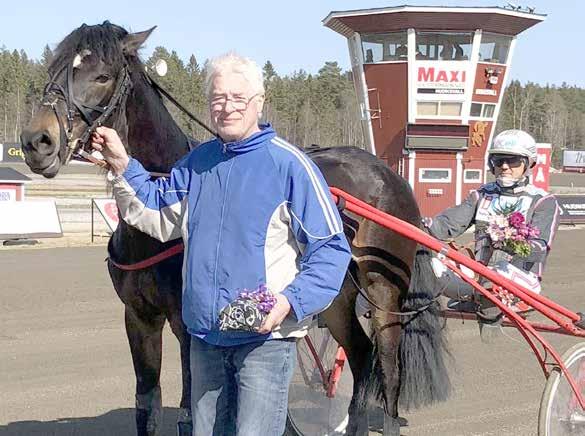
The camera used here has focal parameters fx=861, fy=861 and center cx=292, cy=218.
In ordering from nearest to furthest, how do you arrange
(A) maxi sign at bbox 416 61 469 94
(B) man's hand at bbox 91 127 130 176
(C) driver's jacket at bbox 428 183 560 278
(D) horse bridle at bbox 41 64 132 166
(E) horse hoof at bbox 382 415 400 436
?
A: (B) man's hand at bbox 91 127 130 176, (D) horse bridle at bbox 41 64 132 166, (E) horse hoof at bbox 382 415 400 436, (C) driver's jacket at bbox 428 183 560 278, (A) maxi sign at bbox 416 61 469 94

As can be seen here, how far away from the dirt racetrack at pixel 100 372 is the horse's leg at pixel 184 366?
1.45 meters

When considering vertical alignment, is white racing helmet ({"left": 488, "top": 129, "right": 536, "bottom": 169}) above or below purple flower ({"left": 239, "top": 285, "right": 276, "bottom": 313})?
above

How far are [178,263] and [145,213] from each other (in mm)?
707

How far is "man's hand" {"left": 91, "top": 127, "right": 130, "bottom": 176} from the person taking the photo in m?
2.75

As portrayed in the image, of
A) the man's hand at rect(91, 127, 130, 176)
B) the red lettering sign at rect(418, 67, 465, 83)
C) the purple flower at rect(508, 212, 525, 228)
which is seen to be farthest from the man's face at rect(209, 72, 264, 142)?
the red lettering sign at rect(418, 67, 465, 83)

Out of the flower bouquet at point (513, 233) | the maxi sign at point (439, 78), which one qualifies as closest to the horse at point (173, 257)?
the flower bouquet at point (513, 233)

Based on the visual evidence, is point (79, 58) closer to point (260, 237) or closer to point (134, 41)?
point (134, 41)

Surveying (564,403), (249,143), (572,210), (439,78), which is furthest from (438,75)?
(249,143)

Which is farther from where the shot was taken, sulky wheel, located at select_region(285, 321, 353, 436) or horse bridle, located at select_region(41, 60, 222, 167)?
sulky wheel, located at select_region(285, 321, 353, 436)

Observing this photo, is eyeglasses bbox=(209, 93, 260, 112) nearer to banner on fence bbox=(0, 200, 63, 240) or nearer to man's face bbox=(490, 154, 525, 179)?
man's face bbox=(490, 154, 525, 179)

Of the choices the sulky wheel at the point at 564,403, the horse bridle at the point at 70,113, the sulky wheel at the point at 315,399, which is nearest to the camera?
the horse bridle at the point at 70,113

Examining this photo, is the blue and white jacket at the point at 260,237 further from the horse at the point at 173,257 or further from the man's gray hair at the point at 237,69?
the horse at the point at 173,257

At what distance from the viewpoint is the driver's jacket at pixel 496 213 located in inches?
175

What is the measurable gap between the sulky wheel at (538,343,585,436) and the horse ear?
2.19 meters
